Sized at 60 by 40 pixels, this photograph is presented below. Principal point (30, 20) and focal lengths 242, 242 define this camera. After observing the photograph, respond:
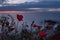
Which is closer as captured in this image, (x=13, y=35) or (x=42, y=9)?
(x=42, y=9)

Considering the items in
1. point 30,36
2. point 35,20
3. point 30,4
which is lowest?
point 30,36

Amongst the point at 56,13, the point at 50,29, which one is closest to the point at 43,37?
the point at 50,29

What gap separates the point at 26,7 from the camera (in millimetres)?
2635

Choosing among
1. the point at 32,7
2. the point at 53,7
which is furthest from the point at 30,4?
the point at 53,7

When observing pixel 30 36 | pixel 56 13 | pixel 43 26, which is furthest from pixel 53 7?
pixel 30 36

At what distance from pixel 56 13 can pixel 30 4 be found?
31 centimetres

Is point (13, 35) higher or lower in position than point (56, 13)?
lower

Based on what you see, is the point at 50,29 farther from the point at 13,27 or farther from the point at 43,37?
the point at 13,27

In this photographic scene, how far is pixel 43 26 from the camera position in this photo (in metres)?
2.66

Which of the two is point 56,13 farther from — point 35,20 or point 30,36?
point 30,36

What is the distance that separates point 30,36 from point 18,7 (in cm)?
37

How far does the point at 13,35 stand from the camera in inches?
111

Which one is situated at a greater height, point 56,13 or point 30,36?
point 56,13

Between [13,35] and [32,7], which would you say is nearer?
[32,7]
